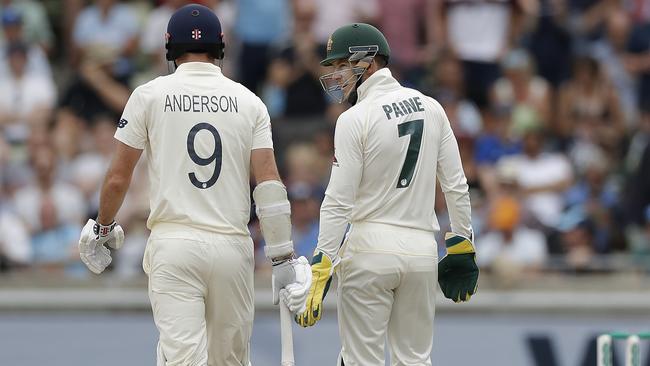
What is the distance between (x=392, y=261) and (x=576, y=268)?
384cm

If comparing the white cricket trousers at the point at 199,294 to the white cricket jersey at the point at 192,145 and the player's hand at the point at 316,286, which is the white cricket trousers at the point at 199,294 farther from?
the player's hand at the point at 316,286

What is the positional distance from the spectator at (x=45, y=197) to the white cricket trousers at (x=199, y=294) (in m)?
4.80

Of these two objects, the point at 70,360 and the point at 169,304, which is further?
the point at 70,360

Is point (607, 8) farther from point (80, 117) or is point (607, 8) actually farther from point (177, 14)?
point (177, 14)

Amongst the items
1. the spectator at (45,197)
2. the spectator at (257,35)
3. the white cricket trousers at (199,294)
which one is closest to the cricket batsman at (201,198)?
the white cricket trousers at (199,294)

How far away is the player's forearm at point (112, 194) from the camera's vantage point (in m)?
8.18

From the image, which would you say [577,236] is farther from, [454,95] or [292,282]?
[292,282]

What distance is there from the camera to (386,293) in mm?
8586

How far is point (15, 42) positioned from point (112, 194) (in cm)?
687

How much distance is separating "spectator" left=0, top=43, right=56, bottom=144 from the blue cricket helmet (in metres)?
5.92

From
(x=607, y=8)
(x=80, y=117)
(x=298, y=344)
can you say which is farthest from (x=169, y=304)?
(x=607, y=8)

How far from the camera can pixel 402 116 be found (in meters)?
8.55

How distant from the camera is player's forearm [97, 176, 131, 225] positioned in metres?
8.18

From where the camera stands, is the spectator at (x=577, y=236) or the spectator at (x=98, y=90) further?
the spectator at (x=98, y=90)
